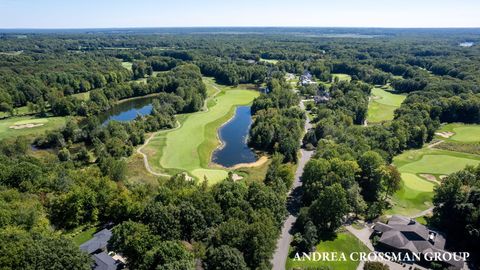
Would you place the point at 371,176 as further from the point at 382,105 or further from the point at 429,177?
the point at 382,105

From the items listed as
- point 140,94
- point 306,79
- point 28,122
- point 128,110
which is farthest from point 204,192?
point 306,79

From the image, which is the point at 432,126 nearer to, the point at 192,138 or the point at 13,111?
the point at 192,138

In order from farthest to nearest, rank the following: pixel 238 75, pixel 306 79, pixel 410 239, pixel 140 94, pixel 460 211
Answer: pixel 238 75 → pixel 306 79 → pixel 140 94 → pixel 460 211 → pixel 410 239

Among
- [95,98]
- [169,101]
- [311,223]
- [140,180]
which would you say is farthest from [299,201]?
[95,98]

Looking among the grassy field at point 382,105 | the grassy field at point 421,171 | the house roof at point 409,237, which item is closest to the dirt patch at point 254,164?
the grassy field at point 421,171

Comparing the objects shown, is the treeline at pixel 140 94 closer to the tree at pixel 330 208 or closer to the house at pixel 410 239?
the tree at pixel 330 208
